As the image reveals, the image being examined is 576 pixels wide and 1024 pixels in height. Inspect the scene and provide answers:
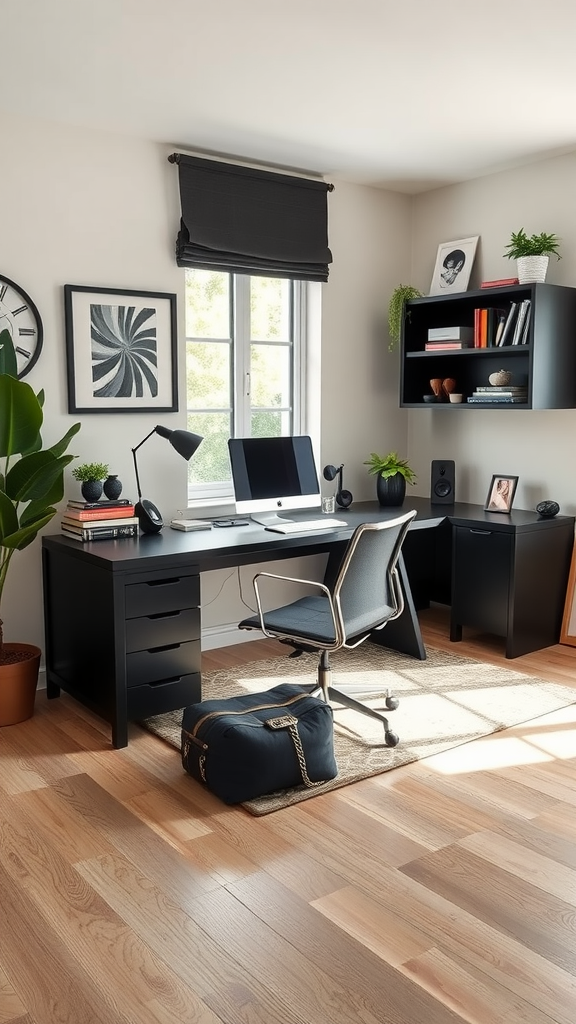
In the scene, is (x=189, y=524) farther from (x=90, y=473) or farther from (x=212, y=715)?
(x=212, y=715)

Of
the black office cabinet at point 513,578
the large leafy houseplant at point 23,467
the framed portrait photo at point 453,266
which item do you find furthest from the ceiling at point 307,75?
the black office cabinet at point 513,578

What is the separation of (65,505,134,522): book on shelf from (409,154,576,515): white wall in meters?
2.13

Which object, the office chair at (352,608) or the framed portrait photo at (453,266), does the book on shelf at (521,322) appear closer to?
the framed portrait photo at (453,266)

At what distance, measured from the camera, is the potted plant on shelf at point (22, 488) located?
3.16m

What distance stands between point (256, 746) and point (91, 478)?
1.48m

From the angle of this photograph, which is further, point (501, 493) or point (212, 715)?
point (501, 493)

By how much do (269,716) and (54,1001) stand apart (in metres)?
1.14

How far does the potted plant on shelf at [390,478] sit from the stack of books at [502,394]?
50 centimetres

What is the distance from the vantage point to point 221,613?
440 cm

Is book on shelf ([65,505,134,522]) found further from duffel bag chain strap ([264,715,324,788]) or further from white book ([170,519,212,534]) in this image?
duffel bag chain strap ([264,715,324,788])

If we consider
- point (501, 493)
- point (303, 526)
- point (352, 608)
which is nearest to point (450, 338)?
point (501, 493)

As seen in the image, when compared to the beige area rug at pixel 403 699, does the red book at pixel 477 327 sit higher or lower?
higher

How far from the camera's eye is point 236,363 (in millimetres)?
4418

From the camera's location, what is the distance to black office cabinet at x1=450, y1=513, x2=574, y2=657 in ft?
13.2
